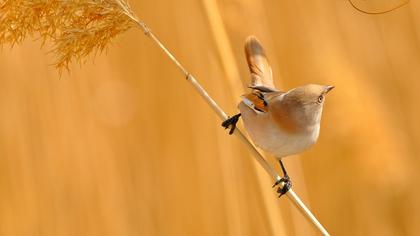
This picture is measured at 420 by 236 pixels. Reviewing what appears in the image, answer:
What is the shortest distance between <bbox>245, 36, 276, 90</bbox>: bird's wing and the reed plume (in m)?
0.43

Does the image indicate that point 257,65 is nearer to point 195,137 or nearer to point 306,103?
point 306,103

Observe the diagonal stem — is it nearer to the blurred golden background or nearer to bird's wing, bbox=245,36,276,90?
bird's wing, bbox=245,36,276,90

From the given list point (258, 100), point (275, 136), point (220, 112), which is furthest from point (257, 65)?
point (220, 112)

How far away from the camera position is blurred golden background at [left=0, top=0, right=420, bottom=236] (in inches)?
75.7

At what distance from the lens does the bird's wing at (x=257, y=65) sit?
153 cm

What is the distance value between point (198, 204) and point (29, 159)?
2.05ft

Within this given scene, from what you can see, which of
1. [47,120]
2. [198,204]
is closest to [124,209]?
[198,204]

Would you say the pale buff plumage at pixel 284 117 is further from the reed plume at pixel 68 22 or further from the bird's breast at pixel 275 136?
the reed plume at pixel 68 22

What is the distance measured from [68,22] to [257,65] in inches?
22.7

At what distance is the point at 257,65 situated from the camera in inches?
61.7

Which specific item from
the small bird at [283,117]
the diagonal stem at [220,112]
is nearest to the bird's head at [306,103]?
the small bird at [283,117]

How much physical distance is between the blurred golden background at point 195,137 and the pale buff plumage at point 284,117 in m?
0.36

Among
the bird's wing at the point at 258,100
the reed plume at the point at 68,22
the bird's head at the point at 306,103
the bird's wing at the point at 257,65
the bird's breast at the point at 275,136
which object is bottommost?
the bird's breast at the point at 275,136

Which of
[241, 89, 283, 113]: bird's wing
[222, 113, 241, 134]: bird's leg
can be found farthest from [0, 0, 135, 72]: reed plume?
[222, 113, 241, 134]: bird's leg
